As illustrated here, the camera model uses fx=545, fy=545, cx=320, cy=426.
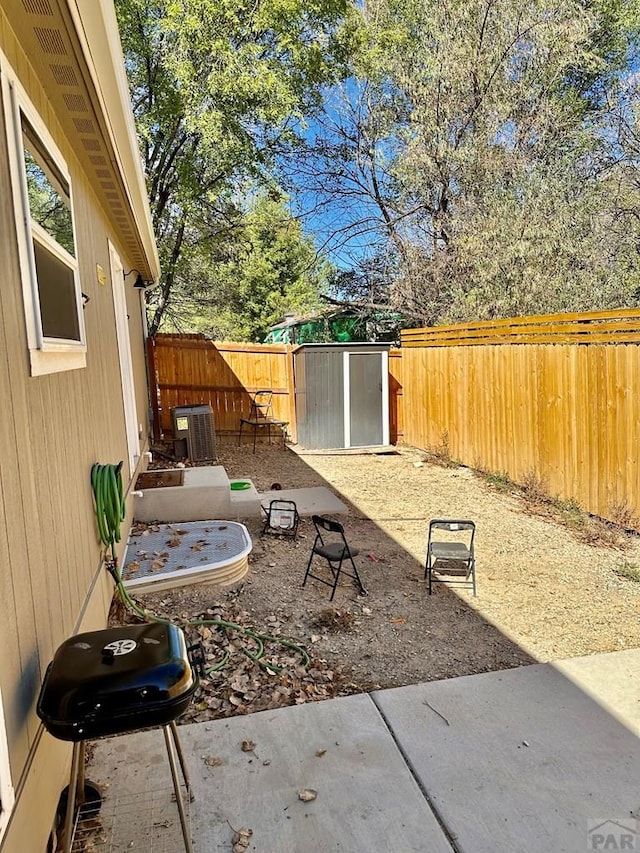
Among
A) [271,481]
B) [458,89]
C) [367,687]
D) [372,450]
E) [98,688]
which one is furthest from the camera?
[458,89]

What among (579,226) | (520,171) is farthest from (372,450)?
(520,171)

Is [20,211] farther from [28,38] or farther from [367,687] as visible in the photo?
[367,687]

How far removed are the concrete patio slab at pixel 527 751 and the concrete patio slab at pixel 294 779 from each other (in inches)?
4.9

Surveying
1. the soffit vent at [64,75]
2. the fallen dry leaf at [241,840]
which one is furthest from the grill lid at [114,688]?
the soffit vent at [64,75]

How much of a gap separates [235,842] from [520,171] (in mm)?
11364

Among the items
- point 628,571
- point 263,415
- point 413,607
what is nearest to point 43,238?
point 413,607

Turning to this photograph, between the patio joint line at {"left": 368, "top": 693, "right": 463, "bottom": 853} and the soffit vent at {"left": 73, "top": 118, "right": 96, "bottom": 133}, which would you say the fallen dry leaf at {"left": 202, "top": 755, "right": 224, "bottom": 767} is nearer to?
the patio joint line at {"left": 368, "top": 693, "right": 463, "bottom": 853}

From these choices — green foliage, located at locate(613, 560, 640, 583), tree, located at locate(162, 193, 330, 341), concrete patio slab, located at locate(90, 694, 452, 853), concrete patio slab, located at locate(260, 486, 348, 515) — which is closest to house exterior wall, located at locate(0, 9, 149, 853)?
concrete patio slab, located at locate(90, 694, 452, 853)

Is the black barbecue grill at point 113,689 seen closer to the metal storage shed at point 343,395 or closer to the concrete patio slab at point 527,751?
the concrete patio slab at point 527,751

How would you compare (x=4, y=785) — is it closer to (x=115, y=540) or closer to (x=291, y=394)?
(x=115, y=540)

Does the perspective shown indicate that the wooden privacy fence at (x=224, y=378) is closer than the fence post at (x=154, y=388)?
No

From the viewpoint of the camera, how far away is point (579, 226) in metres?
Result: 9.34

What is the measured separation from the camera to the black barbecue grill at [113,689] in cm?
145

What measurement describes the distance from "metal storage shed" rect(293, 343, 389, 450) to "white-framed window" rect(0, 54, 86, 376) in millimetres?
6934
